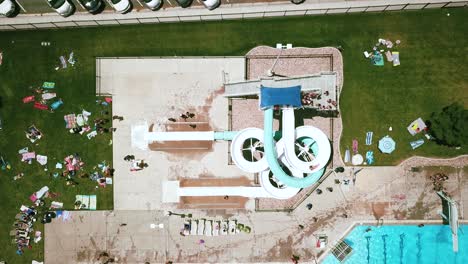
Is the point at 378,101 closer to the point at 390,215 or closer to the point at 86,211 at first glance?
the point at 390,215

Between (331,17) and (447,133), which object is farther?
(331,17)

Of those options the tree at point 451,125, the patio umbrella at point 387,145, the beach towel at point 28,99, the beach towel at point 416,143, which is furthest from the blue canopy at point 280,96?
the beach towel at point 28,99

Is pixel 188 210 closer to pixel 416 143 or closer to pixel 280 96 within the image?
pixel 280 96

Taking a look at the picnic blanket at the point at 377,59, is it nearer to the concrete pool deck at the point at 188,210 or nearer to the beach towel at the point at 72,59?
the concrete pool deck at the point at 188,210

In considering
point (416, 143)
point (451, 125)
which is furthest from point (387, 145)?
point (451, 125)

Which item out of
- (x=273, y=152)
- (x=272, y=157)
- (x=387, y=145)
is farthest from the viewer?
(x=387, y=145)

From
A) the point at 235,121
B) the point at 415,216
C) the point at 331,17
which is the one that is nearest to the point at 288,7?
the point at 331,17

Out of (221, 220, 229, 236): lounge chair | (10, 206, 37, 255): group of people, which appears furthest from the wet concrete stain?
(10, 206, 37, 255): group of people
